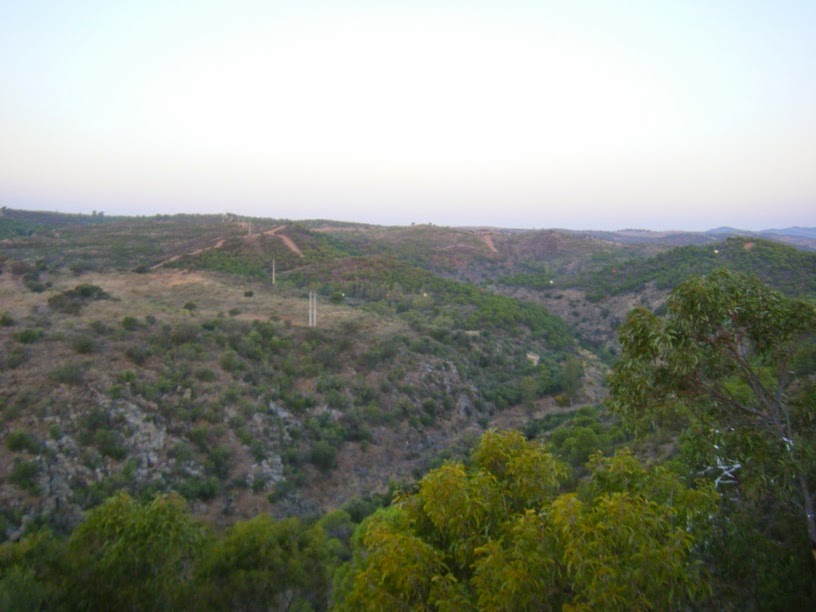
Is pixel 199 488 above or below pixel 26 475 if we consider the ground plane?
below

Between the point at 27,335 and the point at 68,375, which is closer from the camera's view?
the point at 68,375

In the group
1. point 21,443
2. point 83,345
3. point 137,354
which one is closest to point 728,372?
point 21,443

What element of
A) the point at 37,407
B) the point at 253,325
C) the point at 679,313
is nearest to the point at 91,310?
the point at 253,325

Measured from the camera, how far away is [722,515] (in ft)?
17.6

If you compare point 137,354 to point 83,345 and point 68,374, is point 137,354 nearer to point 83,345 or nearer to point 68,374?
point 83,345

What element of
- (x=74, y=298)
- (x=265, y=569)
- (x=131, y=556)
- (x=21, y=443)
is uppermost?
(x=74, y=298)

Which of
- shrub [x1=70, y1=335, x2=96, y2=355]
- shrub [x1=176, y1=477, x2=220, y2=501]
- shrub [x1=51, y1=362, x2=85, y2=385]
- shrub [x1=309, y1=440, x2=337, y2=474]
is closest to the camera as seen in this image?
shrub [x1=176, y1=477, x2=220, y2=501]

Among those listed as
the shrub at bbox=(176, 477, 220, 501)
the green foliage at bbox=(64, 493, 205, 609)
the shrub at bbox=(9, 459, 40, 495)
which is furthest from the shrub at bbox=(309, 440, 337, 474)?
the green foliage at bbox=(64, 493, 205, 609)

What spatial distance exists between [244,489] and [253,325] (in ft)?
30.2

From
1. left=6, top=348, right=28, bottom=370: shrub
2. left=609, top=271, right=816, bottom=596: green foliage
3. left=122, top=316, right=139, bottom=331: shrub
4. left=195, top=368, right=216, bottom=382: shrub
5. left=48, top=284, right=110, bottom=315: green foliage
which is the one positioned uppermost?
left=609, top=271, right=816, bottom=596: green foliage

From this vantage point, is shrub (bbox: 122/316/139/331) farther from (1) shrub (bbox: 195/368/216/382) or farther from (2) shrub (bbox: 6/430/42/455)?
(2) shrub (bbox: 6/430/42/455)

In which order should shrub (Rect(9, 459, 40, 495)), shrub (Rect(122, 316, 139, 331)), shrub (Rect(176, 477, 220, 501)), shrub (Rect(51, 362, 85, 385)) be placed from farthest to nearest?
shrub (Rect(122, 316, 139, 331)), shrub (Rect(51, 362, 85, 385)), shrub (Rect(176, 477, 220, 501)), shrub (Rect(9, 459, 40, 495))

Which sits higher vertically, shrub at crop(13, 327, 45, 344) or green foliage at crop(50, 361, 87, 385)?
shrub at crop(13, 327, 45, 344)

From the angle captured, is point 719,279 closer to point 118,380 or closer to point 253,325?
point 118,380
